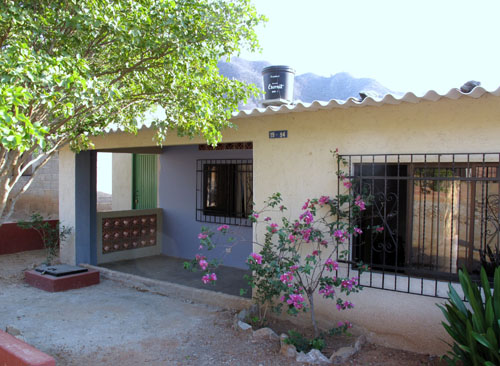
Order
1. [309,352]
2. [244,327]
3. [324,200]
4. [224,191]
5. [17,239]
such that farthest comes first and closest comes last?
[17,239]
[224,191]
[244,327]
[324,200]
[309,352]

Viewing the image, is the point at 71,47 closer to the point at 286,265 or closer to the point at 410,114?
the point at 286,265

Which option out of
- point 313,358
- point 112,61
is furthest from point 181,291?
point 112,61

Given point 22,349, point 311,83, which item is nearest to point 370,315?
point 22,349

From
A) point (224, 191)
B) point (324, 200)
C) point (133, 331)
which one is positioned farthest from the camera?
point (224, 191)

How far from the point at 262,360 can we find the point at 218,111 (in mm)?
2701

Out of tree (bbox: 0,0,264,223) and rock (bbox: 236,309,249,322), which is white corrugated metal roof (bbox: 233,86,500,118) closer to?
tree (bbox: 0,0,264,223)

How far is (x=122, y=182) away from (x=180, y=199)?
3.56 m

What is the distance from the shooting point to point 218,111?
475 centimetres

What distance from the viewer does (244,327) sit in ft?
16.6

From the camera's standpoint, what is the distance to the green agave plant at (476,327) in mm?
3281

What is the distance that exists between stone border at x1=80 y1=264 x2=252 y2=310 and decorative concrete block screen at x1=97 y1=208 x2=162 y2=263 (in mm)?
1168

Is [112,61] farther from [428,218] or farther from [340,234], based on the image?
[428,218]

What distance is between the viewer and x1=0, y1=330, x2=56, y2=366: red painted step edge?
10.2 feet

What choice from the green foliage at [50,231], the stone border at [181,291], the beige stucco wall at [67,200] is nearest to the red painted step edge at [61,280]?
the stone border at [181,291]
